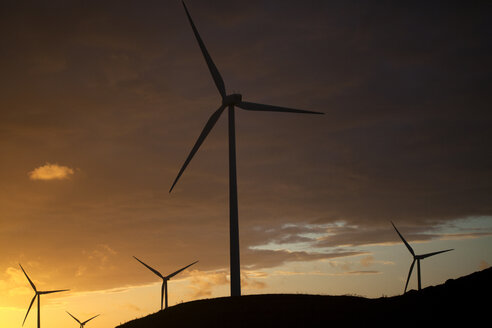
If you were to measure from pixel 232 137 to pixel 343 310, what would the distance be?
30.1 meters

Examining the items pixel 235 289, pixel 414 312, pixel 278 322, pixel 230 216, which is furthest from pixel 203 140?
pixel 414 312

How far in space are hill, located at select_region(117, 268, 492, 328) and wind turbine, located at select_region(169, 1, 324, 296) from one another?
4.76 m

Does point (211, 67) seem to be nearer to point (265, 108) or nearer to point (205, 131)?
point (265, 108)

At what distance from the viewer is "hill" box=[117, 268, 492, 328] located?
7262 cm

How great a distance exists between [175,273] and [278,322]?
2491 inches

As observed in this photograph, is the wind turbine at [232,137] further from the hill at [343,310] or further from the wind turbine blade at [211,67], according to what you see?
the hill at [343,310]

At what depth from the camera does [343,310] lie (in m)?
77.5

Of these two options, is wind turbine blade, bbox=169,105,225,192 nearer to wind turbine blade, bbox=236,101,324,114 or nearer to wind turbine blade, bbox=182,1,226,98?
wind turbine blade, bbox=182,1,226,98

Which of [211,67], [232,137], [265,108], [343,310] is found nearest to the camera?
[343,310]

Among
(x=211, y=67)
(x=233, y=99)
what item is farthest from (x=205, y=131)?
(x=211, y=67)

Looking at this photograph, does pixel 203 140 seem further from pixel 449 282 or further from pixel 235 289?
pixel 449 282

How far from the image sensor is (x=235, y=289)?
3344 inches

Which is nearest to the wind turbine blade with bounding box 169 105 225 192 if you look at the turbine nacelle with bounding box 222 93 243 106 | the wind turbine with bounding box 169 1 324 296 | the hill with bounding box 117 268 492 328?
the wind turbine with bounding box 169 1 324 296

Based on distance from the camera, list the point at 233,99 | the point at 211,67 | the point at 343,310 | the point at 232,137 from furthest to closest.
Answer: the point at 211,67 < the point at 233,99 < the point at 232,137 < the point at 343,310
